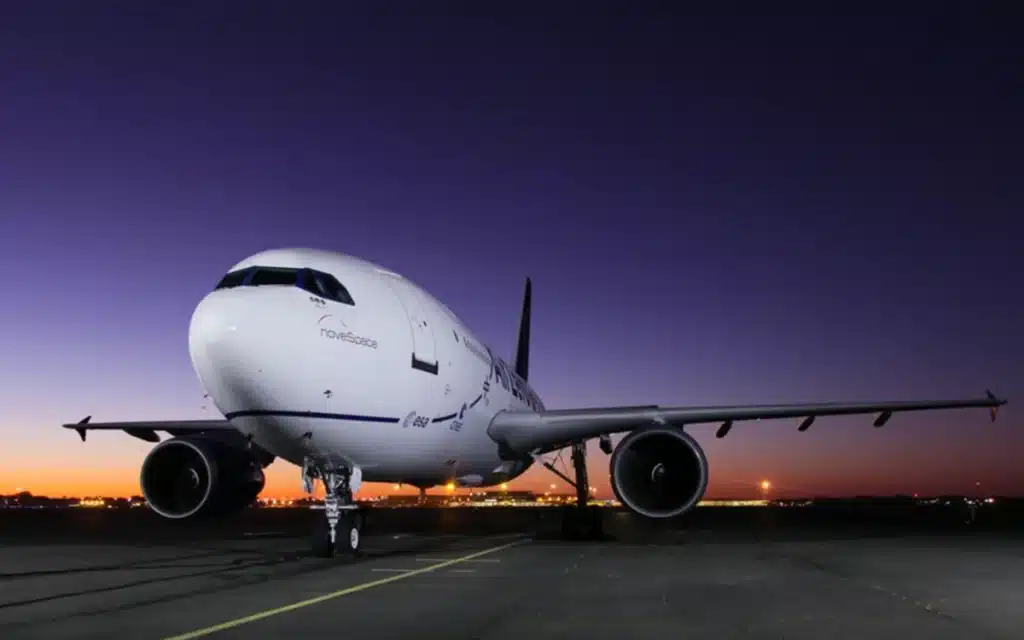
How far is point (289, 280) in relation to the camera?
13.0 metres

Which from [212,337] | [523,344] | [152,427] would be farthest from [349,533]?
[523,344]

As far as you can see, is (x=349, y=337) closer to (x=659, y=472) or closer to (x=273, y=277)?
(x=273, y=277)

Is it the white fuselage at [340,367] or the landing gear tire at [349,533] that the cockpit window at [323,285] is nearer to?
the white fuselage at [340,367]

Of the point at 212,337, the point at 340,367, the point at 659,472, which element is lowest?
the point at 659,472

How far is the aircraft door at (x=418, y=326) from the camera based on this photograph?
14469 mm

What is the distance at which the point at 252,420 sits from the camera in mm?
12641

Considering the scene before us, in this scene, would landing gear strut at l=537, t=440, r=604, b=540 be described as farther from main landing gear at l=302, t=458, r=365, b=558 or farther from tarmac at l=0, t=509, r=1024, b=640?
main landing gear at l=302, t=458, r=365, b=558

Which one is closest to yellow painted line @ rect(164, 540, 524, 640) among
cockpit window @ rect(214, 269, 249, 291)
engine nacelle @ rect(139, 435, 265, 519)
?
engine nacelle @ rect(139, 435, 265, 519)

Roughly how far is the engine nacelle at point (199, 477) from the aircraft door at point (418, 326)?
178 inches

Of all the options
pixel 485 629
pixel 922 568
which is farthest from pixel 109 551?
pixel 922 568

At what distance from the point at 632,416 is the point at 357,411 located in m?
7.60

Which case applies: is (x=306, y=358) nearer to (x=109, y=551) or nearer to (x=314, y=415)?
(x=314, y=415)

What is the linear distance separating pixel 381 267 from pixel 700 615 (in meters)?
8.30

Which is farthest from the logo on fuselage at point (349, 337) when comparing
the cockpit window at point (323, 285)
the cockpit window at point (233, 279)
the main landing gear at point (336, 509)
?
the main landing gear at point (336, 509)
